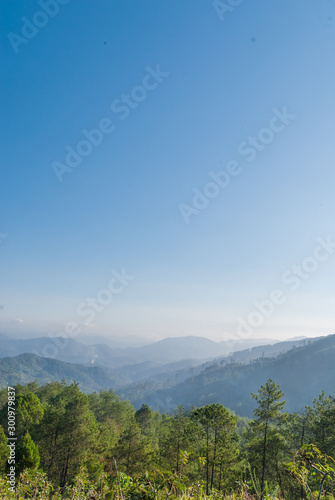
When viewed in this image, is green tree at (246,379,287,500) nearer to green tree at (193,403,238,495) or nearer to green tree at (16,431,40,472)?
green tree at (193,403,238,495)

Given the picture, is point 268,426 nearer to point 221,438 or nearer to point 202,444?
point 221,438

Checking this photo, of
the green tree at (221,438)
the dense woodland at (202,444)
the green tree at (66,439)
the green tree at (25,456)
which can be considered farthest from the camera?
the green tree at (66,439)

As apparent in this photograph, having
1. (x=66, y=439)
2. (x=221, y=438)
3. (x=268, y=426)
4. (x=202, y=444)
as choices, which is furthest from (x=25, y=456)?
(x=268, y=426)

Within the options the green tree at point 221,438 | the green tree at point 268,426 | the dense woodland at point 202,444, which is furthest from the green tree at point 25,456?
the green tree at point 268,426

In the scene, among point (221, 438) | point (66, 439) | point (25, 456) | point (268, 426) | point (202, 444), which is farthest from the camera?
point (202, 444)

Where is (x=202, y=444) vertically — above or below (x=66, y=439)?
below

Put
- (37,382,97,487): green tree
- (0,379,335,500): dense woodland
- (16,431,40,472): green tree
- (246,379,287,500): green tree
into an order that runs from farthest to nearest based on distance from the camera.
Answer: (37,382,97,487): green tree
(246,379,287,500): green tree
(0,379,335,500): dense woodland
(16,431,40,472): green tree

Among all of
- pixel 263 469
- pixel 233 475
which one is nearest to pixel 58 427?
pixel 233 475

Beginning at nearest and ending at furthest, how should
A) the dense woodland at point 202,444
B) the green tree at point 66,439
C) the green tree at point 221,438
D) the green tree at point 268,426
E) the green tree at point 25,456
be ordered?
the green tree at point 25,456 → the dense woodland at point 202,444 → the green tree at point 268,426 → the green tree at point 221,438 → the green tree at point 66,439

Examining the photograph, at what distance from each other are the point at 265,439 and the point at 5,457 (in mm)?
21480

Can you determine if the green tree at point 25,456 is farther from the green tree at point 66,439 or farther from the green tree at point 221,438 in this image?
the green tree at point 221,438

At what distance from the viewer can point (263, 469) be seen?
2017cm

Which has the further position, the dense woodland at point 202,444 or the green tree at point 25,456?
the dense woodland at point 202,444

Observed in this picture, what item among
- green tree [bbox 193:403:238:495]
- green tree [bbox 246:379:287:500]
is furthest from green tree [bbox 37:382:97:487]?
green tree [bbox 246:379:287:500]
